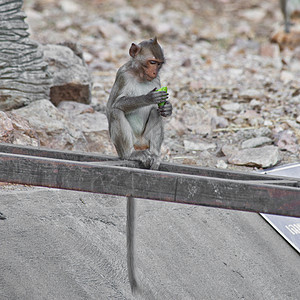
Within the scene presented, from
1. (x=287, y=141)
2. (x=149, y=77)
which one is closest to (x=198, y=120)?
(x=287, y=141)

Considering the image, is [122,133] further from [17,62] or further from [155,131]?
[17,62]

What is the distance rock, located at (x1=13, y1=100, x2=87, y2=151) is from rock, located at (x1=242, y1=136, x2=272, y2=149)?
1.88 m

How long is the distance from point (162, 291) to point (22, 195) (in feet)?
4.27

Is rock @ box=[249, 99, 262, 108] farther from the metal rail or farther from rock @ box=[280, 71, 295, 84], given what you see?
the metal rail

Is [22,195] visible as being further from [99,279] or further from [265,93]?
[265,93]

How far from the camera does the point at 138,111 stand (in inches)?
173

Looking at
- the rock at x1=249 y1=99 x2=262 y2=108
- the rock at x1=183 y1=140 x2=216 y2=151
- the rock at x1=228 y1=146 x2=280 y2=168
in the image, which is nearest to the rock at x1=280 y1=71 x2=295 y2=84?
the rock at x1=249 y1=99 x2=262 y2=108

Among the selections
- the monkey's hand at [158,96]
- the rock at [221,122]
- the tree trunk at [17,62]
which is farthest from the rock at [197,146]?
the monkey's hand at [158,96]

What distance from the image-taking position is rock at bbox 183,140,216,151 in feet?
20.9

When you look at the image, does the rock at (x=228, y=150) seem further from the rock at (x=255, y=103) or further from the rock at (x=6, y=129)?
the rock at (x=6, y=129)

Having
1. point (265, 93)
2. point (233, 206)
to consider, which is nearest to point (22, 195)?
point (233, 206)

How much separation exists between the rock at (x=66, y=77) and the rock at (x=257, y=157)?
1.92 m

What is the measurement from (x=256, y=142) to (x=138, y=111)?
95.6 inches

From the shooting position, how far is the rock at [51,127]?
17.5 feet
